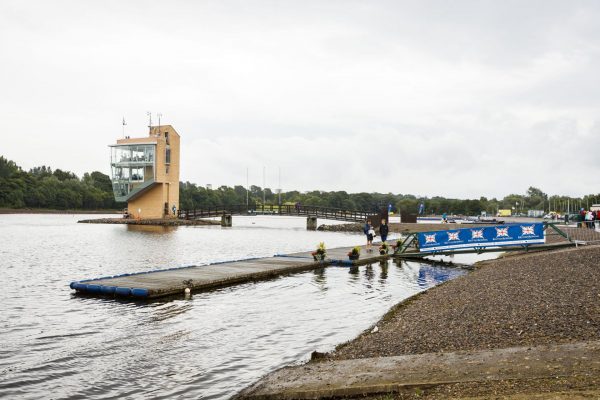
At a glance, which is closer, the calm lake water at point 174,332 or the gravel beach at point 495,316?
the calm lake water at point 174,332

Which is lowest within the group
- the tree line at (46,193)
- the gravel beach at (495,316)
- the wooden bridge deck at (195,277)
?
the wooden bridge deck at (195,277)

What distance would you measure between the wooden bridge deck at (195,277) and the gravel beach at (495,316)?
27.7 ft

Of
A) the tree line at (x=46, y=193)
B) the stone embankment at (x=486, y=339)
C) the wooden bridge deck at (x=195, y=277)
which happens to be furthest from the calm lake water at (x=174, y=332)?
the tree line at (x=46, y=193)

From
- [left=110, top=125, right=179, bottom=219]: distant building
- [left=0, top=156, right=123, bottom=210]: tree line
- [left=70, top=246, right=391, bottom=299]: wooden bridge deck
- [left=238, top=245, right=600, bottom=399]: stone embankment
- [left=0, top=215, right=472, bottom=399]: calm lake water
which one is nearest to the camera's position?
[left=238, top=245, right=600, bottom=399]: stone embankment

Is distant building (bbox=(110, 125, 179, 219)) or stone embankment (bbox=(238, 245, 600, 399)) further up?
distant building (bbox=(110, 125, 179, 219))

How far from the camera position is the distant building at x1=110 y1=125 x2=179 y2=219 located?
303 ft

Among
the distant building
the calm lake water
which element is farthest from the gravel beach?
the distant building

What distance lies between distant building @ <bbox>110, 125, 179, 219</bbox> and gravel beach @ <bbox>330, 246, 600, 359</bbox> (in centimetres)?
7922

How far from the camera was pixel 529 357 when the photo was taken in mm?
8641

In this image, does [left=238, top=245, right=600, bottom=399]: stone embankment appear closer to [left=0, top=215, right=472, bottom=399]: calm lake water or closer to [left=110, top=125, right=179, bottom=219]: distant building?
[left=0, top=215, right=472, bottom=399]: calm lake water

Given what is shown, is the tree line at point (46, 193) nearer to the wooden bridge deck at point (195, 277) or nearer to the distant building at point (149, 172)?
the distant building at point (149, 172)

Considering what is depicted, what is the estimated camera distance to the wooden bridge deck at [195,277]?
64.3 ft

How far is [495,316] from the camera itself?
509 inches

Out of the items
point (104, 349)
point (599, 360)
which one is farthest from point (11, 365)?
point (599, 360)
